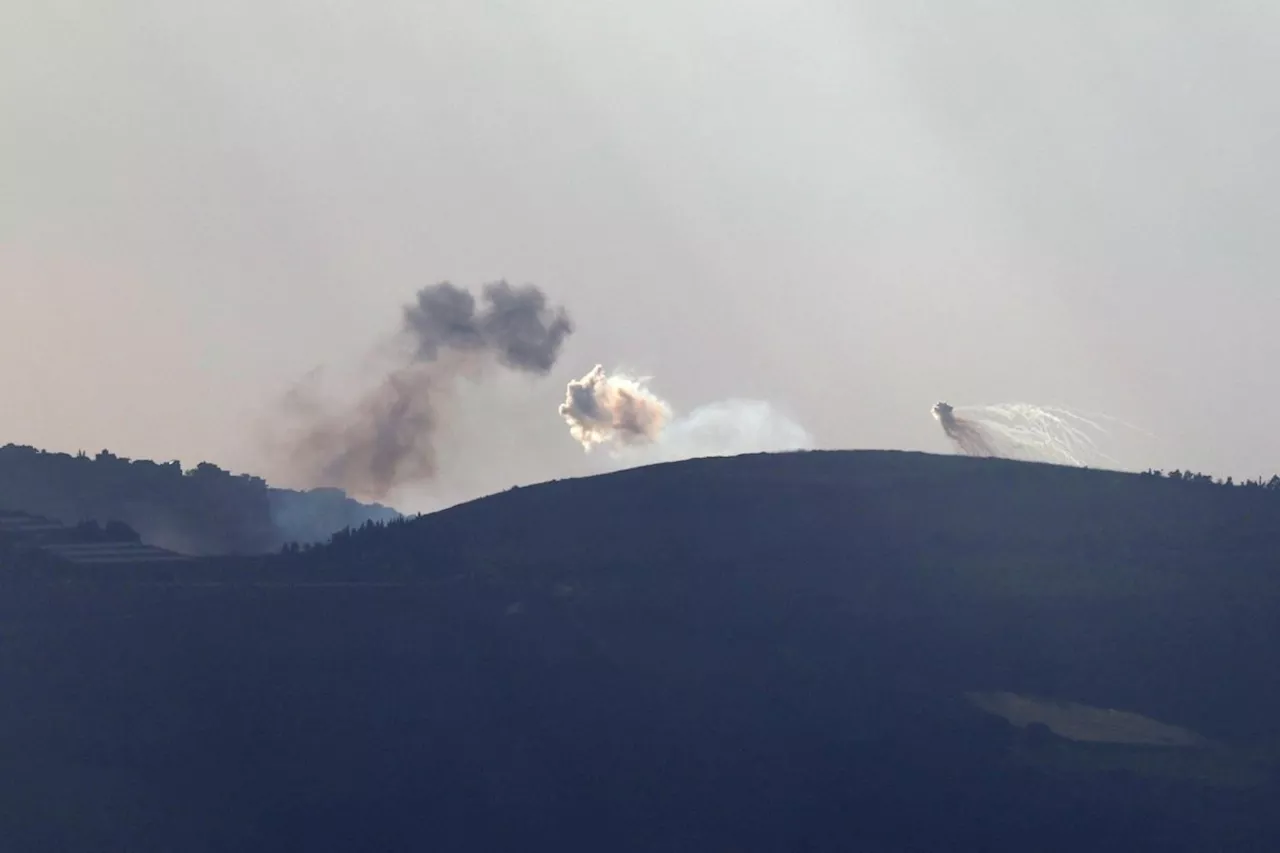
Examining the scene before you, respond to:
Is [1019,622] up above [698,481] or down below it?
below

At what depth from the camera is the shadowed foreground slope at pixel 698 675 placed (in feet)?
347

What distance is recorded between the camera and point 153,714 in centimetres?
11869

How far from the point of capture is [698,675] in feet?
390

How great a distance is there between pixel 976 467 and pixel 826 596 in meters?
22.2

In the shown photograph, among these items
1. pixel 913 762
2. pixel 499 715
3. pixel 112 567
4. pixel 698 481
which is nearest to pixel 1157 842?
pixel 913 762

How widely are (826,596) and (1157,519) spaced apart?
2797 cm

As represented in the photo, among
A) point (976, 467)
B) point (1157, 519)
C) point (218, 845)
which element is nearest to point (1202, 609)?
point (1157, 519)

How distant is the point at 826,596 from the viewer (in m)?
126

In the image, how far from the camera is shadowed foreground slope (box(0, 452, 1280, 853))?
4161 inches

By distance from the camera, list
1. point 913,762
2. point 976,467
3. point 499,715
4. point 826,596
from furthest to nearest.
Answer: point 976,467
point 826,596
point 499,715
point 913,762

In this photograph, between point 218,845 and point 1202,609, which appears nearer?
point 218,845

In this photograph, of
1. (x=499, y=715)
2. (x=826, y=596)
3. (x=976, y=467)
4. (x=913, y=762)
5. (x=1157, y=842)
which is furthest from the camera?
(x=976, y=467)

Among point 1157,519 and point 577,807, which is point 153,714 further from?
point 1157,519

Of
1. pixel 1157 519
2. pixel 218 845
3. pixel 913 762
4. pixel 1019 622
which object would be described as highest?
pixel 1157 519
